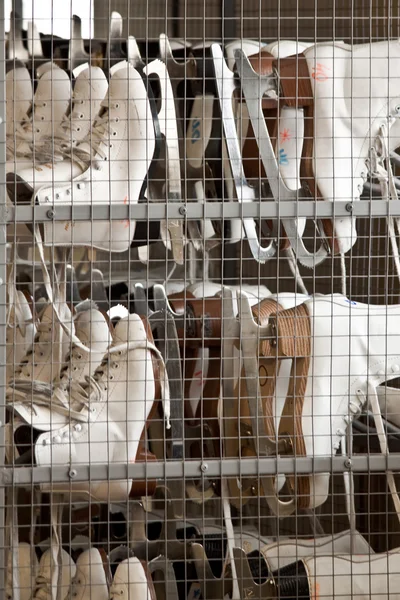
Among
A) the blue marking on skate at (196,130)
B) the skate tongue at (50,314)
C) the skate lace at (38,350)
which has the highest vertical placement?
the blue marking on skate at (196,130)

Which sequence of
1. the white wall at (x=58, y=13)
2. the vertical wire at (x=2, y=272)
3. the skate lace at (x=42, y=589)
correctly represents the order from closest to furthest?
the vertical wire at (x=2, y=272) → the skate lace at (x=42, y=589) → the white wall at (x=58, y=13)

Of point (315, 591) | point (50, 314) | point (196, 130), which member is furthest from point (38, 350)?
point (315, 591)

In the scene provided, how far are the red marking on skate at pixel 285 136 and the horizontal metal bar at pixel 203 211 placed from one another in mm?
126

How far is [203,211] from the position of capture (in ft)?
3.88

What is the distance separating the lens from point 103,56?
153cm

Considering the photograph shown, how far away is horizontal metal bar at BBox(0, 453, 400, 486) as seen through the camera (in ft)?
3.84

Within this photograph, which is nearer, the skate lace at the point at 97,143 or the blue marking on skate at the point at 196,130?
the skate lace at the point at 97,143

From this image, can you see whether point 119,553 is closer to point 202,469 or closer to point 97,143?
point 202,469

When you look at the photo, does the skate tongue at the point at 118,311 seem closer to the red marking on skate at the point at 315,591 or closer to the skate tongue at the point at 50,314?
the skate tongue at the point at 50,314

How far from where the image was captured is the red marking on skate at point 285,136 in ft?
4.22

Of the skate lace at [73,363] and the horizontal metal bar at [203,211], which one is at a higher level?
the horizontal metal bar at [203,211]

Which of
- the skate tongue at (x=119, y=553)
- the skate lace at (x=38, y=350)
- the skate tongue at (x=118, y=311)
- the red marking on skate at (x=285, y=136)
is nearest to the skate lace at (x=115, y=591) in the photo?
the skate tongue at (x=119, y=553)

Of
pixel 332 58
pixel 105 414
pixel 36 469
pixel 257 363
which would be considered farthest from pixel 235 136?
pixel 36 469

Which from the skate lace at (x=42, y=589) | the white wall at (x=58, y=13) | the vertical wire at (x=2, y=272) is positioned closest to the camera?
the vertical wire at (x=2, y=272)
